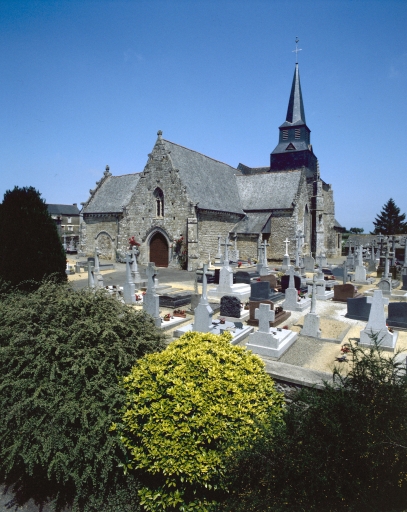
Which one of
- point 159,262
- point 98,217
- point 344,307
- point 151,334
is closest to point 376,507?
→ point 151,334

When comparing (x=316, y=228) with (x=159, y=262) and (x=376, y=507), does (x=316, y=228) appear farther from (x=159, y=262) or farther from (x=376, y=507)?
(x=376, y=507)

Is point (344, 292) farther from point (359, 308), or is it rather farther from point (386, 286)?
point (386, 286)

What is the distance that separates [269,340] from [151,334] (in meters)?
3.66

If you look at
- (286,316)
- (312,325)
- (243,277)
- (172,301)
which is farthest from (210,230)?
(312,325)

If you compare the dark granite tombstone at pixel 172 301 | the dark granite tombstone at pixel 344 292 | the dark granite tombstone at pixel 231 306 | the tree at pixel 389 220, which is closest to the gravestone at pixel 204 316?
the dark granite tombstone at pixel 231 306

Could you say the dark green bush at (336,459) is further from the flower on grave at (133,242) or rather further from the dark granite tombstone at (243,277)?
the flower on grave at (133,242)

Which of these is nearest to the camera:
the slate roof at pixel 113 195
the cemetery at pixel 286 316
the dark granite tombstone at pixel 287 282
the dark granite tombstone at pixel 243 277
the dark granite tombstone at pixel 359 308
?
the cemetery at pixel 286 316

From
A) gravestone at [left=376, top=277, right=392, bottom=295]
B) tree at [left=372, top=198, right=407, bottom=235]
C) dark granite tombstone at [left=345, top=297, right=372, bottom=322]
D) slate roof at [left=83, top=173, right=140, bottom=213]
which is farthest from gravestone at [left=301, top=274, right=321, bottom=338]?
tree at [left=372, top=198, right=407, bottom=235]

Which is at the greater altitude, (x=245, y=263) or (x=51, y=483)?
(x=245, y=263)

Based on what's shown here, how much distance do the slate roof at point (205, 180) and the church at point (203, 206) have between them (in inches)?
4.3

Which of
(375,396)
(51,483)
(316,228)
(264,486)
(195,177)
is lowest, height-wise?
(51,483)

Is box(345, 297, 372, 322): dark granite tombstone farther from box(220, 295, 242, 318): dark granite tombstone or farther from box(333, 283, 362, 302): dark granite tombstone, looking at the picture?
box(220, 295, 242, 318): dark granite tombstone

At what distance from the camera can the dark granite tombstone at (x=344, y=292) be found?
13.7 metres

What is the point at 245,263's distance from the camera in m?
26.5
